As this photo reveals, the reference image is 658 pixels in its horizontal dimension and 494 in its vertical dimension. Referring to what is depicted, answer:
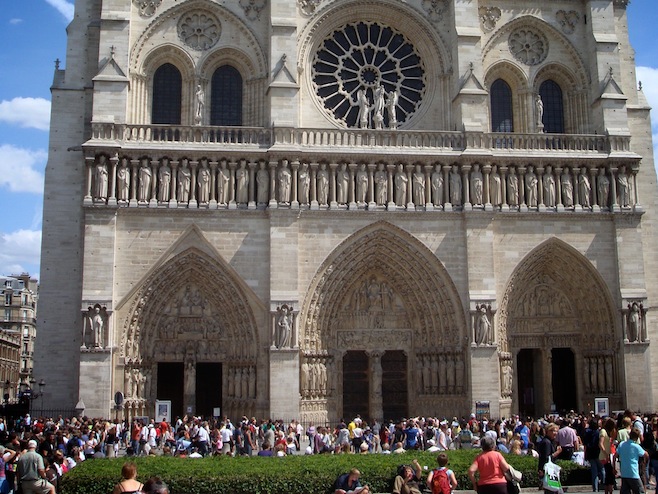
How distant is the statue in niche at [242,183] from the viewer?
2589 cm

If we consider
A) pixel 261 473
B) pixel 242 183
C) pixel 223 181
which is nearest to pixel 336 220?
pixel 242 183

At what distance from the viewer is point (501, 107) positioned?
97.6 ft

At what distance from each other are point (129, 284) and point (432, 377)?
32.6ft

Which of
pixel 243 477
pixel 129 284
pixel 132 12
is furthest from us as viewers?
pixel 132 12

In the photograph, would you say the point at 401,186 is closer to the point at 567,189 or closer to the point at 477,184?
the point at 477,184

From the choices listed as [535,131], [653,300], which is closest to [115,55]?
[535,131]

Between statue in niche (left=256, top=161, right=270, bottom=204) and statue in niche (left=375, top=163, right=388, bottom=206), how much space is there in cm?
350

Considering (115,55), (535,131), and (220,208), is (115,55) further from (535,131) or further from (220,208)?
(535,131)

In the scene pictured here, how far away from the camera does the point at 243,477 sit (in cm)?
1478

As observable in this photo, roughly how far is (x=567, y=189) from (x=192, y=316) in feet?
42.7

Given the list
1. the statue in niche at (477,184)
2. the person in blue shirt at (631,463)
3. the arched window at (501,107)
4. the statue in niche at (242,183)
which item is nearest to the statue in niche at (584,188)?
the arched window at (501,107)

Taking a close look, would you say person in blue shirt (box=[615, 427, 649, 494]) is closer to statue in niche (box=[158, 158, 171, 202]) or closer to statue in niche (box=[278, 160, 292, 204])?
statue in niche (box=[278, 160, 292, 204])

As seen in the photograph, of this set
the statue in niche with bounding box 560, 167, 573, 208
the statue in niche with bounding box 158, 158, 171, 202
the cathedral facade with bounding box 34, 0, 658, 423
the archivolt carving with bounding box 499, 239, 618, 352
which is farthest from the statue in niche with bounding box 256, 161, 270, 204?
the statue in niche with bounding box 560, 167, 573, 208

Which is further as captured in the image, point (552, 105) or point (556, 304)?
point (552, 105)
